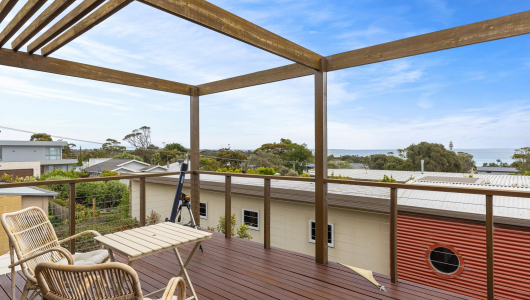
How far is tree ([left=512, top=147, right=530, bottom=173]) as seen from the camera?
4902 mm

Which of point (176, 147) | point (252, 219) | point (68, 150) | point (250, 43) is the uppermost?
point (250, 43)

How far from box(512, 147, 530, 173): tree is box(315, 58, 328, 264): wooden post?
3.93 m

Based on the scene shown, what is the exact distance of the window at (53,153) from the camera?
24.7ft

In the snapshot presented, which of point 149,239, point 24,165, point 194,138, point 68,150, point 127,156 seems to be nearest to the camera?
point 149,239


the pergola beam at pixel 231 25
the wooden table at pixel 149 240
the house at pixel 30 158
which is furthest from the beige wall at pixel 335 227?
the pergola beam at pixel 231 25

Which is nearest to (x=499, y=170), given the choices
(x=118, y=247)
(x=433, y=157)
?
(x=433, y=157)

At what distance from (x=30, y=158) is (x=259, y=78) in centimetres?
656

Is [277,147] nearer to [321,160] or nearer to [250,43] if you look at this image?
[321,160]

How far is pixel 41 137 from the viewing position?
26.6 feet

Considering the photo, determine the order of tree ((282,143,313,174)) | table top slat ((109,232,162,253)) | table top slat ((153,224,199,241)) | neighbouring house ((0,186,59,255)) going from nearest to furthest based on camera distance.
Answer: table top slat ((109,232,162,253)) < table top slat ((153,224,199,241)) < neighbouring house ((0,186,59,255)) < tree ((282,143,313,174))

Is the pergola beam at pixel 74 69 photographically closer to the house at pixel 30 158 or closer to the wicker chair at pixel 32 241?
the wicker chair at pixel 32 241

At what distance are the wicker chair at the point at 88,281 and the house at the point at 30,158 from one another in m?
6.41

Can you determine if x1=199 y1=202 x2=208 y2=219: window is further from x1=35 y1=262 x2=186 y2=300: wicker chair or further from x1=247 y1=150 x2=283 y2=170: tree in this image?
x1=35 y1=262 x2=186 y2=300: wicker chair

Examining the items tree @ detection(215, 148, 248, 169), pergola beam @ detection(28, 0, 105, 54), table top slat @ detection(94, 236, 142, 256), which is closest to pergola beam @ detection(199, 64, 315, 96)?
pergola beam @ detection(28, 0, 105, 54)
